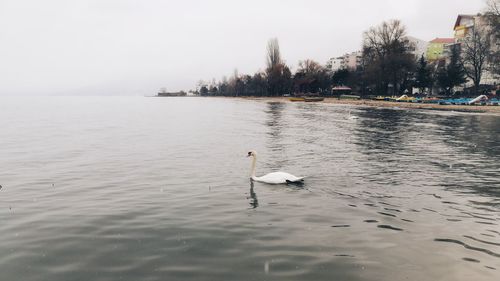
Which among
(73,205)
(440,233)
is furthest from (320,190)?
(73,205)

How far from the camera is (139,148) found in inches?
1022

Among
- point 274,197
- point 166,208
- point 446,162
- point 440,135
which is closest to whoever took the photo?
point 166,208

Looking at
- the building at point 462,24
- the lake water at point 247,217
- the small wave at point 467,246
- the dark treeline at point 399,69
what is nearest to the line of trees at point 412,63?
the dark treeline at point 399,69

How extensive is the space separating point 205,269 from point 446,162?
16793 millimetres

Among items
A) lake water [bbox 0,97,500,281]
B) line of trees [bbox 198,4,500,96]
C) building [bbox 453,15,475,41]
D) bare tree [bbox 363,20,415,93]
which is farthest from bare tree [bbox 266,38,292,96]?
lake water [bbox 0,97,500,281]

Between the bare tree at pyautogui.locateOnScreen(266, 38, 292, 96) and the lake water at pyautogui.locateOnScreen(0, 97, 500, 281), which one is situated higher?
the bare tree at pyautogui.locateOnScreen(266, 38, 292, 96)

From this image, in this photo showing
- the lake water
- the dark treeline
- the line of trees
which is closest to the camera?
the lake water

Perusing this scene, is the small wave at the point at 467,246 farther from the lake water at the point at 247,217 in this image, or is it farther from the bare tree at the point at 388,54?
the bare tree at the point at 388,54

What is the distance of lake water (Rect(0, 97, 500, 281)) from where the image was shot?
809 cm

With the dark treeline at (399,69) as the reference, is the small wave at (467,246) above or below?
below

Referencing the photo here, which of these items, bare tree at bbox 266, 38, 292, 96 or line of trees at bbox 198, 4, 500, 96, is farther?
bare tree at bbox 266, 38, 292, 96

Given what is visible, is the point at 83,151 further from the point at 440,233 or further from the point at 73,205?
the point at 440,233

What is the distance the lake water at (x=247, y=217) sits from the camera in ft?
26.5

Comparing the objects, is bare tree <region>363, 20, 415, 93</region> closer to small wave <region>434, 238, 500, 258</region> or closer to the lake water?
the lake water
